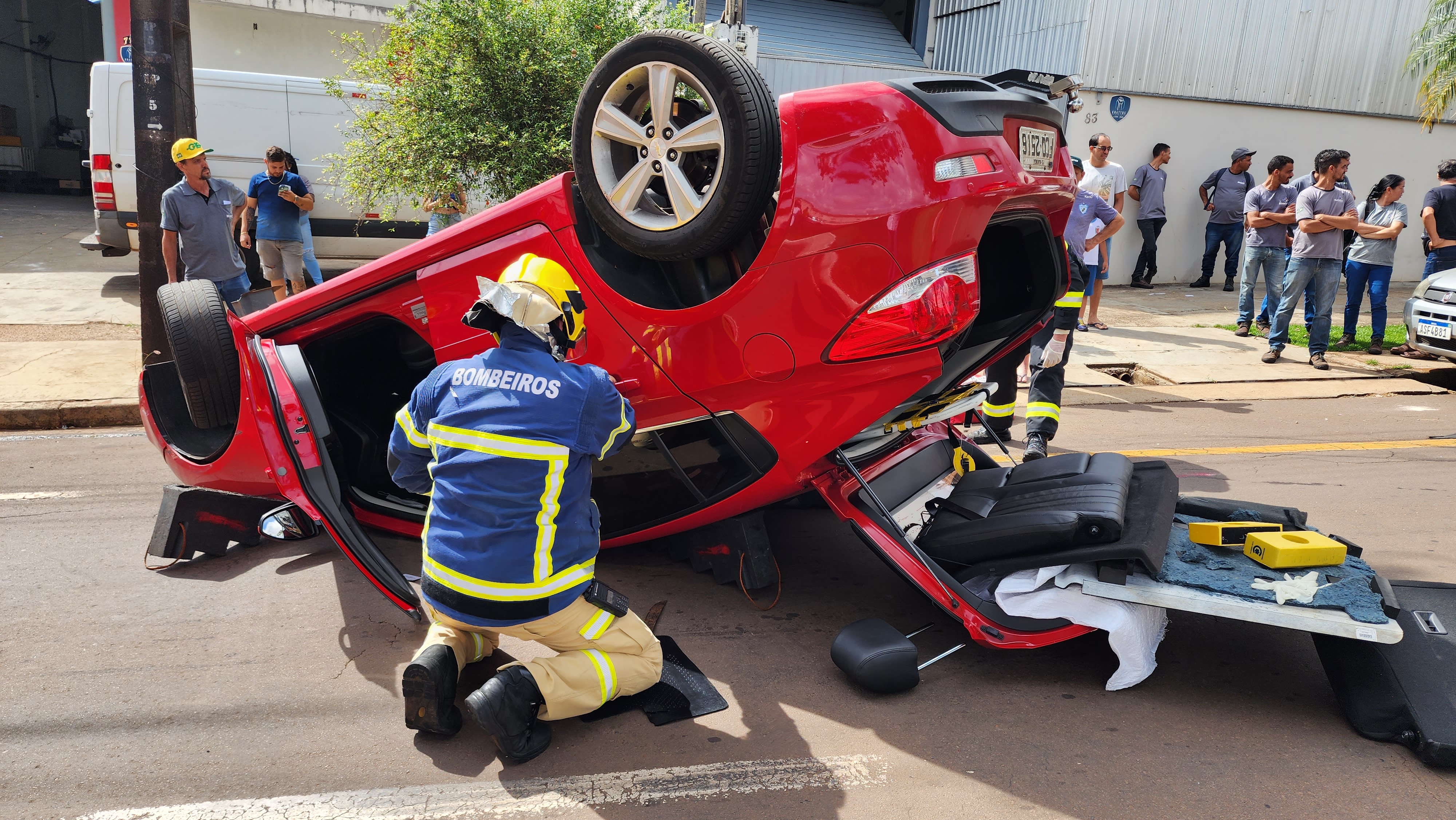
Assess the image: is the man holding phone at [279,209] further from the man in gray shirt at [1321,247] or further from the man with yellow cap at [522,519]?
the man in gray shirt at [1321,247]

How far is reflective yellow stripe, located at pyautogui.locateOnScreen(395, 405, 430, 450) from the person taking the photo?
2.94m

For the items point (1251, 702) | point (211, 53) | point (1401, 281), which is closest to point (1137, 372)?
point (1251, 702)

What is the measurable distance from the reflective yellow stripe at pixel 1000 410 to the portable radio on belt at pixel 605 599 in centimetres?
325

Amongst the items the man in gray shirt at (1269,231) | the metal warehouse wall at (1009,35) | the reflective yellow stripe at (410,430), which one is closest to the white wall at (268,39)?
the metal warehouse wall at (1009,35)

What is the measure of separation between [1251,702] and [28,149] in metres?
28.6

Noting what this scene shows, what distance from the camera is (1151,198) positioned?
42.5 ft

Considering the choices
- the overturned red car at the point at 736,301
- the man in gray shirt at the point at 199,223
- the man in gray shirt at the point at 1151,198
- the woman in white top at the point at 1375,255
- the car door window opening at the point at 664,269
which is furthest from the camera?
the man in gray shirt at the point at 1151,198

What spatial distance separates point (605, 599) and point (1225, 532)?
2.06m

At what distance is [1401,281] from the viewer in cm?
1598

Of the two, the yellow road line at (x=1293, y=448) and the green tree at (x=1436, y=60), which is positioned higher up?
the green tree at (x=1436, y=60)

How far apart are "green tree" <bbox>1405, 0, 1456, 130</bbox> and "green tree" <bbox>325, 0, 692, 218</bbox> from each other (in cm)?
1225

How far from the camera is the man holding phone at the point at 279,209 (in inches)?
357

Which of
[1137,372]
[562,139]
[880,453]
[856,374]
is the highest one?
[562,139]

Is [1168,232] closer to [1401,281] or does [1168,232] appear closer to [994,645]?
[1401,281]
